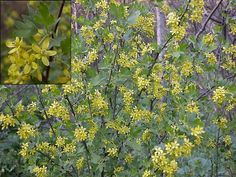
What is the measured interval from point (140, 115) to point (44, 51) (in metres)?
0.53

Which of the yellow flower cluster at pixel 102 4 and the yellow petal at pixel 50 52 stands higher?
the yellow flower cluster at pixel 102 4

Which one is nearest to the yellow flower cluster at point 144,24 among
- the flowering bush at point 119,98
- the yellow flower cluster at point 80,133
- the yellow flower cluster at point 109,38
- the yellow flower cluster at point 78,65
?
the flowering bush at point 119,98

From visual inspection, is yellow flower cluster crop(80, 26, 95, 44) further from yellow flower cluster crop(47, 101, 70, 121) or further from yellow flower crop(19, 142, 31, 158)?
yellow flower crop(19, 142, 31, 158)

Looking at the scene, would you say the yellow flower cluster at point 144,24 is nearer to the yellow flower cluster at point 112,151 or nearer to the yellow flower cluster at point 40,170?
the yellow flower cluster at point 112,151

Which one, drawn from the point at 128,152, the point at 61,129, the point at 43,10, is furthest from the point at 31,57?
the point at 128,152

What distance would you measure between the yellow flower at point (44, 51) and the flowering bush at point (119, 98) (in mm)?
151

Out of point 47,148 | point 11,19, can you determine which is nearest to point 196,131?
point 47,148

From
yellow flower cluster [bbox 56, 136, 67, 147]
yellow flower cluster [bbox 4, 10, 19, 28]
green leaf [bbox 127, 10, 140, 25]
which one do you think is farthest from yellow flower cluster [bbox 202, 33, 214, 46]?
yellow flower cluster [bbox 4, 10, 19, 28]

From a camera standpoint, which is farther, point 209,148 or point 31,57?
point 209,148

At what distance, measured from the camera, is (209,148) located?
2828 millimetres

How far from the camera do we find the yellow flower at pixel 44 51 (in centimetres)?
220

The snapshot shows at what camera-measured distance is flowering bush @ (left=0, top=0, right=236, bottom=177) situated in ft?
7.63

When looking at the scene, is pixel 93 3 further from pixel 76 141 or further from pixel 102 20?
pixel 76 141

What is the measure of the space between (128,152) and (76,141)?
36cm
